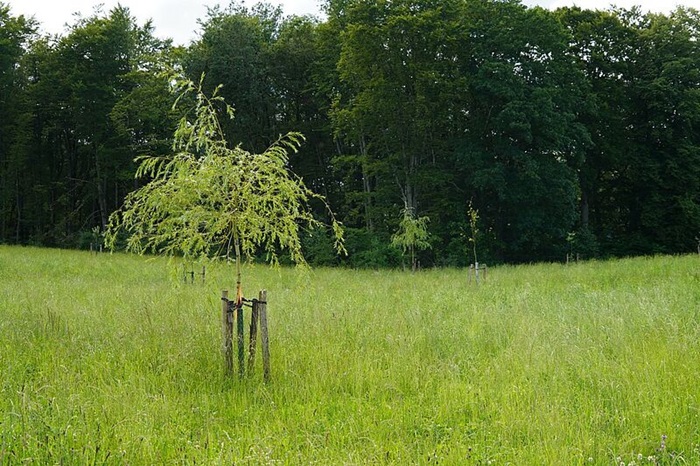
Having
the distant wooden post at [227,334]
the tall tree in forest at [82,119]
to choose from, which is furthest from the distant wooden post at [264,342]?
the tall tree in forest at [82,119]

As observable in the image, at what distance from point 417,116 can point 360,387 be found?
2625cm

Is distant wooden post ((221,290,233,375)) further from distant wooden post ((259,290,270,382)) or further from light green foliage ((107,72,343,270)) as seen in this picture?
light green foliage ((107,72,343,270))

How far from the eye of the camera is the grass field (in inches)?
151

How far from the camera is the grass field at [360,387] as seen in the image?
384cm

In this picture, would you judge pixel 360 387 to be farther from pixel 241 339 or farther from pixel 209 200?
pixel 209 200

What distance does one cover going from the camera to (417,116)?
2978cm

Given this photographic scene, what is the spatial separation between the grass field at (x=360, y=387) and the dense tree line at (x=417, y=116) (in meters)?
20.0

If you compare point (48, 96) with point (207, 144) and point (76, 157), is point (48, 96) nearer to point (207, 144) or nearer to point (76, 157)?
point (76, 157)

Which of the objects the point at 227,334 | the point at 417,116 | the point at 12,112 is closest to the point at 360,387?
the point at 227,334

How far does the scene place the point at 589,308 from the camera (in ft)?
29.0

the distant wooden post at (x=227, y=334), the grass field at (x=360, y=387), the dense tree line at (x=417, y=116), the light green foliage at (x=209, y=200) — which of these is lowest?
the grass field at (x=360, y=387)

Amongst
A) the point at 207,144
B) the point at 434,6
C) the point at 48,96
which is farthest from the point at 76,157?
the point at 207,144

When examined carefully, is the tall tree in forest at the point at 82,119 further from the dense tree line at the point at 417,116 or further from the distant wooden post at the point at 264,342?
the distant wooden post at the point at 264,342

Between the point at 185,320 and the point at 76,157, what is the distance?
44.9m
